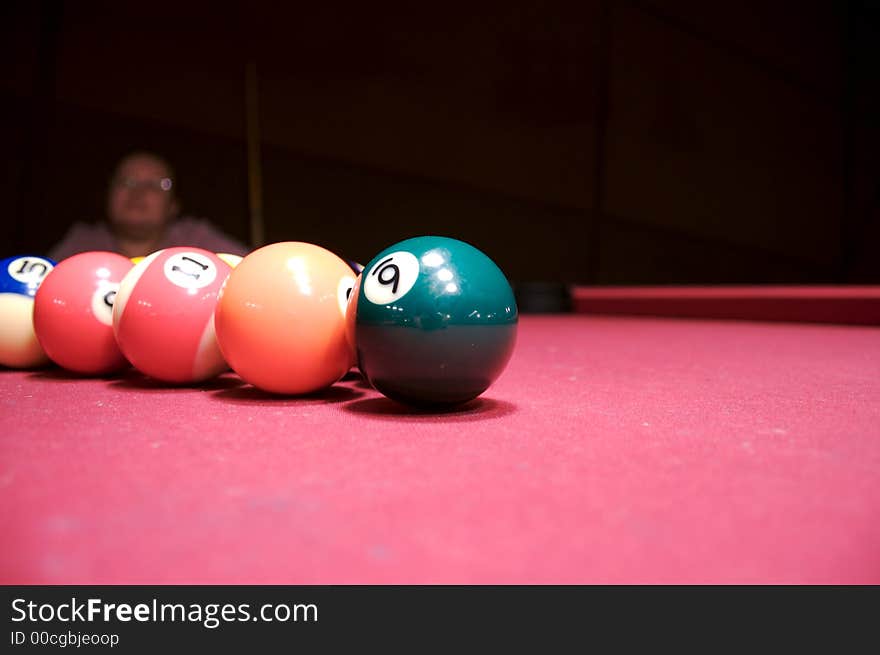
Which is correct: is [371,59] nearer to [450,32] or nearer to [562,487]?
[450,32]

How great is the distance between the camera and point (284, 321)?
61.9 inches

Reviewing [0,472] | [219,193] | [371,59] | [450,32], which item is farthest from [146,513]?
[450,32]

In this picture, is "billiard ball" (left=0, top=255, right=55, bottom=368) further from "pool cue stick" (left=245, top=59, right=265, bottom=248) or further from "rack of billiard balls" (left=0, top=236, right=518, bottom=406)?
"pool cue stick" (left=245, top=59, right=265, bottom=248)

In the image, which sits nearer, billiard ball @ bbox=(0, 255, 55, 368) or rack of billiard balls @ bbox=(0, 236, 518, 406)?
rack of billiard balls @ bbox=(0, 236, 518, 406)

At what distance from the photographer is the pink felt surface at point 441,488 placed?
693 millimetres

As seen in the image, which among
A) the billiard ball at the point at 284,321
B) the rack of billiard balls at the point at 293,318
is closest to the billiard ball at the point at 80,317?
the rack of billiard balls at the point at 293,318

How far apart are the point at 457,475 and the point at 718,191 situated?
332 inches

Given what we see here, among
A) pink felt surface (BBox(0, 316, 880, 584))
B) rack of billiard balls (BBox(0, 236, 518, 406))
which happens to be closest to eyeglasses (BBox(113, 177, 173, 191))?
rack of billiard balls (BBox(0, 236, 518, 406))

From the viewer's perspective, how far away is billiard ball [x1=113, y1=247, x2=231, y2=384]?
173 cm

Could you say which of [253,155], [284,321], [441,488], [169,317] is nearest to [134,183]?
[253,155]

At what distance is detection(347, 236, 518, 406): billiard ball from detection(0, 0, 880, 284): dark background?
3.87 meters

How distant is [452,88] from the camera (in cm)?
633

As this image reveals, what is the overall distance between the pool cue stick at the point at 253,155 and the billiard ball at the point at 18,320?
11.0 feet
